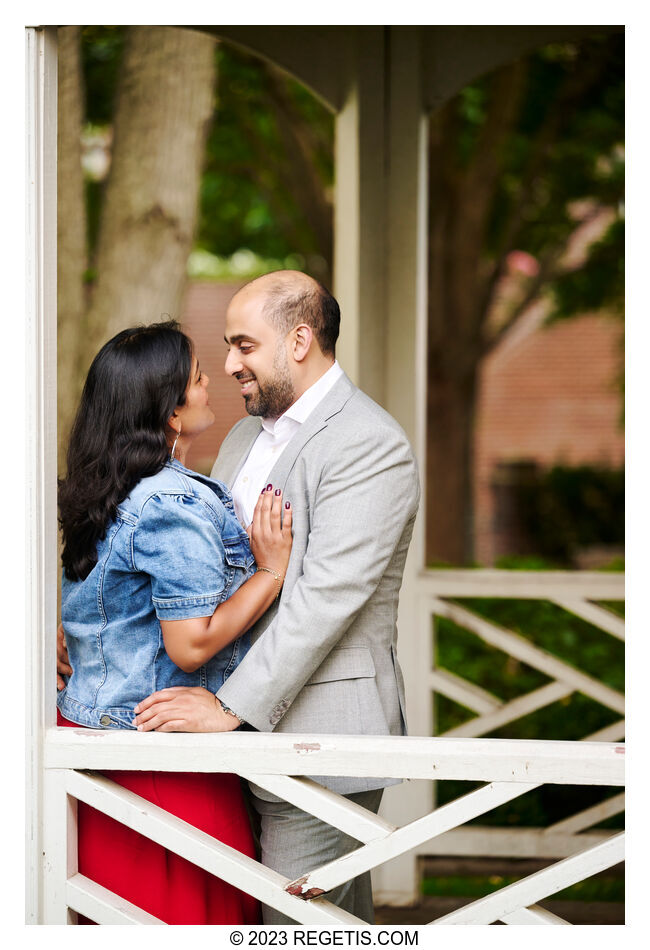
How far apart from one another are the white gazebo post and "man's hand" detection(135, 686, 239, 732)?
230 millimetres

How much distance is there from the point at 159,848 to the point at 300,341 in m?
1.38

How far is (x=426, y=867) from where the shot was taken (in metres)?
5.50

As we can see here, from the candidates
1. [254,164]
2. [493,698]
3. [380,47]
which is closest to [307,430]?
[380,47]

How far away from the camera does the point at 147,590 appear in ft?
9.07

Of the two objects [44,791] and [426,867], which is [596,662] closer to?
[426,867]

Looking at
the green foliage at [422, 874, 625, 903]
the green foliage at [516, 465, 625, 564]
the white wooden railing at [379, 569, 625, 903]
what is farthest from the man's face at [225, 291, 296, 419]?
the green foliage at [516, 465, 625, 564]

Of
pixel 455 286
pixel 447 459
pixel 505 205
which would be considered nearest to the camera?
pixel 455 286

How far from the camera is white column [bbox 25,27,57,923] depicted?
256cm

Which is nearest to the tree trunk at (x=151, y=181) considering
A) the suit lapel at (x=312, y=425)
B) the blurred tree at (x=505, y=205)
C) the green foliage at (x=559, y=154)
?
the suit lapel at (x=312, y=425)

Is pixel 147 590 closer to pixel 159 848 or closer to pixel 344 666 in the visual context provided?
pixel 344 666

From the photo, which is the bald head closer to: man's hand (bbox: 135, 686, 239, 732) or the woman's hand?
the woman's hand

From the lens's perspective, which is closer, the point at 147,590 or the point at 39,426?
the point at 39,426

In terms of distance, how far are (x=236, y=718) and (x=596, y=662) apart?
549 centimetres
